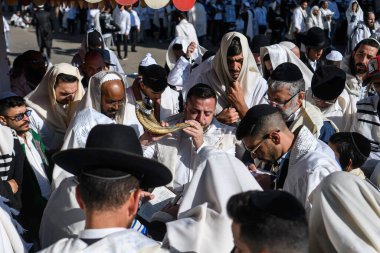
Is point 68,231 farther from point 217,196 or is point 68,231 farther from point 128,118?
point 128,118

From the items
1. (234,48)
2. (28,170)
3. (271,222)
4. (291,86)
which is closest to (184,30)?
(234,48)

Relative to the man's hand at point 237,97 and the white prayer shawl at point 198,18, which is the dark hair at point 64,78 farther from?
the white prayer shawl at point 198,18

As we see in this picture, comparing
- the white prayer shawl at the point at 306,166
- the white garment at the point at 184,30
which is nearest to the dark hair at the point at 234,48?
the white prayer shawl at the point at 306,166

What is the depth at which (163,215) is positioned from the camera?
3.59 metres

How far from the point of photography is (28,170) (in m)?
4.54

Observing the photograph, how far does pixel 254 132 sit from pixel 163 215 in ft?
2.50

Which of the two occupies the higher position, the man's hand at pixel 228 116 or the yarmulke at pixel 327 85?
the yarmulke at pixel 327 85

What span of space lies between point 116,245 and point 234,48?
11.4 ft

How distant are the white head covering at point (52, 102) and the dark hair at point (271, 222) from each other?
11.5ft

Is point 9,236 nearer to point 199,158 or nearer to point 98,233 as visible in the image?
point 98,233

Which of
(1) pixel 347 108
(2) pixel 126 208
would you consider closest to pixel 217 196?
(2) pixel 126 208

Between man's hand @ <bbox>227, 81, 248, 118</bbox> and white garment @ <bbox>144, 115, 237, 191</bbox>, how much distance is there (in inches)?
25.9

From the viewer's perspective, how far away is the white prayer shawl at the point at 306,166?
3215 millimetres

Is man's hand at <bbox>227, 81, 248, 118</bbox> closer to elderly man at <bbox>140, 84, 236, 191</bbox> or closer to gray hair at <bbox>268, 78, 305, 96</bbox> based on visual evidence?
gray hair at <bbox>268, 78, 305, 96</bbox>
